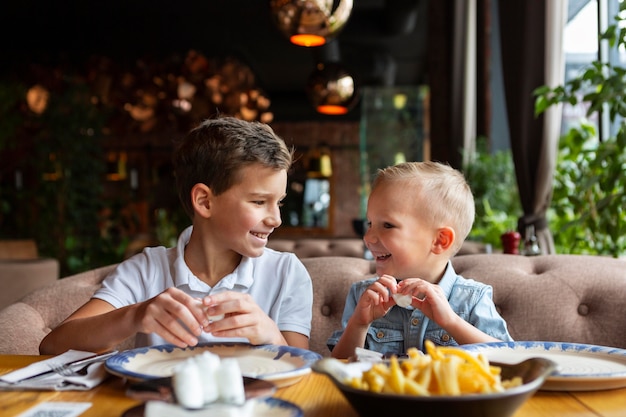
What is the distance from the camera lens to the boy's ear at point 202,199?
69.7 inches

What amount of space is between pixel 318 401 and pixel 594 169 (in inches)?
84.3

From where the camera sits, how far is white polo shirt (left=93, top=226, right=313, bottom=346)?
1.75 metres

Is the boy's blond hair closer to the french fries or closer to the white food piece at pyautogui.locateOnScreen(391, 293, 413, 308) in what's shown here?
the white food piece at pyautogui.locateOnScreen(391, 293, 413, 308)

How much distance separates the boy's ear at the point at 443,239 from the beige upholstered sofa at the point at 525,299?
1.34 ft

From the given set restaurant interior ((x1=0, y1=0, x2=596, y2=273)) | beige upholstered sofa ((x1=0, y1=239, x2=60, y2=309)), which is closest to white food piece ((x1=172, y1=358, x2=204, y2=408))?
restaurant interior ((x1=0, y1=0, x2=596, y2=273))

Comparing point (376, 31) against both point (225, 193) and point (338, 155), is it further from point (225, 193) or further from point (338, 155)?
point (225, 193)

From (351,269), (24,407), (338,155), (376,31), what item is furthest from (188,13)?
(24,407)

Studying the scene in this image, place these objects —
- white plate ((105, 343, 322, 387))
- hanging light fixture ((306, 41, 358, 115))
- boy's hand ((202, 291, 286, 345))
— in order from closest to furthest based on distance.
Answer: white plate ((105, 343, 322, 387)), boy's hand ((202, 291, 286, 345)), hanging light fixture ((306, 41, 358, 115))

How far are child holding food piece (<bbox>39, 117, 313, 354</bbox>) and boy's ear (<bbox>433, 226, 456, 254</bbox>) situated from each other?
360 millimetres

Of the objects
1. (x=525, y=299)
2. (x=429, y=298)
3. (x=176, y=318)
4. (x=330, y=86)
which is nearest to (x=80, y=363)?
(x=176, y=318)

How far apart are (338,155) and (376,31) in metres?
4.72

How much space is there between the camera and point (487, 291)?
5.60 feet

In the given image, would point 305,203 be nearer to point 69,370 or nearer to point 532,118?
point 532,118

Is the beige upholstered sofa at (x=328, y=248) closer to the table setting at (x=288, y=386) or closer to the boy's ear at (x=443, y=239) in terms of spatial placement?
the boy's ear at (x=443, y=239)
